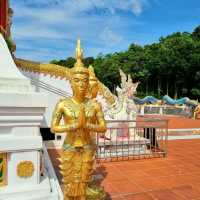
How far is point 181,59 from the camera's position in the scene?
115ft

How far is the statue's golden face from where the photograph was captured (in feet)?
9.94

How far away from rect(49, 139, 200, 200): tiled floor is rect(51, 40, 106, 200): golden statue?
6.60 ft

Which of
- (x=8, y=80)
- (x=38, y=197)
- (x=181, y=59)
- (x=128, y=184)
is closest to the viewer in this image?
(x=38, y=197)

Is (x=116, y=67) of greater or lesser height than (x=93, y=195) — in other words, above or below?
above

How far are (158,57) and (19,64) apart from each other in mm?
26551

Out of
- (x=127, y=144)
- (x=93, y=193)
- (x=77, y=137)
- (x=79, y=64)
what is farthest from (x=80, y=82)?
(x=127, y=144)

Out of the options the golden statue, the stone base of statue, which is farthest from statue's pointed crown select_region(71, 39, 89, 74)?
the stone base of statue

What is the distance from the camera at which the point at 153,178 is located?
6.00m

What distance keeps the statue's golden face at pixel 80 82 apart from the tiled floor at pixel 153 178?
101 inches

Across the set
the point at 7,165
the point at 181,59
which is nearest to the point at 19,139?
the point at 7,165

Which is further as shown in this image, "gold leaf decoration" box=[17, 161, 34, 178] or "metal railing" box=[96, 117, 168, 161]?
"metal railing" box=[96, 117, 168, 161]

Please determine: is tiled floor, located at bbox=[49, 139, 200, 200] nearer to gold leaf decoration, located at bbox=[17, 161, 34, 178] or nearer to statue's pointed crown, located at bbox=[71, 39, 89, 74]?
gold leaf decoration, located at bbox=[17, 161, 34, 178]

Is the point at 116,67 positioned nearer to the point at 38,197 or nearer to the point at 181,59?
the point at 181,59

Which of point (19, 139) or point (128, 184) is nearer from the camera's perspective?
point (19, 139)
